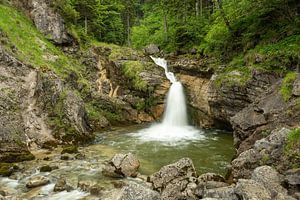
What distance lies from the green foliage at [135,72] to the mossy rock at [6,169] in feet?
49.6

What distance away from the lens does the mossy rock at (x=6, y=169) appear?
650 inches

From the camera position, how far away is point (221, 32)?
29.4 metres

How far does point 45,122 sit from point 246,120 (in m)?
13.4

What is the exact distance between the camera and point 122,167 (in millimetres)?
16672

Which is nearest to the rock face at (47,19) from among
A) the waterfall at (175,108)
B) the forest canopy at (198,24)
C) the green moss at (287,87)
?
the forest canopy at (198,24)

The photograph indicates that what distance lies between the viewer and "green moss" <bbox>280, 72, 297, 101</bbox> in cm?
1758

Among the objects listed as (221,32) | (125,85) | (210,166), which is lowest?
(210,166)

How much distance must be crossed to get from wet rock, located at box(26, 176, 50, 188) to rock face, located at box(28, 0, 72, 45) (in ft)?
64.4

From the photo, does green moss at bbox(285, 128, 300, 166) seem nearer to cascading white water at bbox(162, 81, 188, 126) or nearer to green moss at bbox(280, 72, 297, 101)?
green moss at bbox(280, 72, 297, 101)

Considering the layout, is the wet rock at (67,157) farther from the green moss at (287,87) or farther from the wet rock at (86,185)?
the green moss at (287,87)

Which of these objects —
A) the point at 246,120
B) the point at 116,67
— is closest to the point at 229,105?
the point at 246,120

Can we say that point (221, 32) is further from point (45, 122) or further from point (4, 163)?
point (4, 163)

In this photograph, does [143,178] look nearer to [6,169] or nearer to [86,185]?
[86,185]

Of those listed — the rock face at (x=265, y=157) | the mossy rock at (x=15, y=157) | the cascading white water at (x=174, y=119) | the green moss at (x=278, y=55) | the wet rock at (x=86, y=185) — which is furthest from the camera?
the cascading white water at (x=174, y=119)
